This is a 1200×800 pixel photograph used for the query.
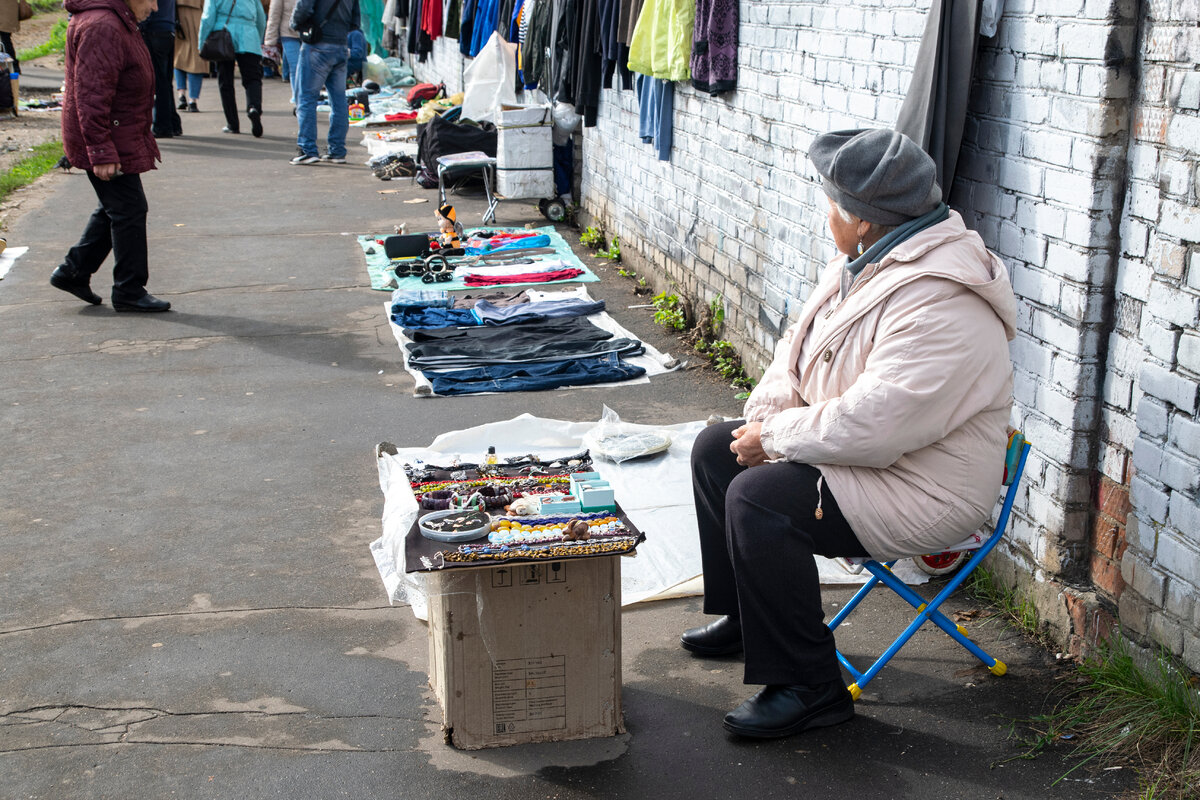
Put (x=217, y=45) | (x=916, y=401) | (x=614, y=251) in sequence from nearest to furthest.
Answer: (x=916, y=401) < (x=614, y=251) < (x=217, y=45)

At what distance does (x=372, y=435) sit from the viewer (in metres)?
5.69

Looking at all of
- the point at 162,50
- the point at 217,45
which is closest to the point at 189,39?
the point at 217,45

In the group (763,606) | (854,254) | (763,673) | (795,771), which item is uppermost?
(854,254)

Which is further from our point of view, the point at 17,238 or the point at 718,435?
the point at 17,238

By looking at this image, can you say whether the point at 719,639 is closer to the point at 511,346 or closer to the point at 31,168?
the point at 511,346

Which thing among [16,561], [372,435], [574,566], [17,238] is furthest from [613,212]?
[574,566]

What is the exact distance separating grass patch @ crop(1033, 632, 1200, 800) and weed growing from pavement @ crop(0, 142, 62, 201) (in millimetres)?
11220

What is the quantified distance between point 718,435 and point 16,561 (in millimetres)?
2790

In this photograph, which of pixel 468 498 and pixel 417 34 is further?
pixel 417 34

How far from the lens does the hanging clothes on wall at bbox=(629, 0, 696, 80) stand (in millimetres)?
6855

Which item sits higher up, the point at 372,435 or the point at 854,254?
the point at 854,254

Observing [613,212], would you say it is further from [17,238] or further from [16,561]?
[16,561]

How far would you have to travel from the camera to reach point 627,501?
4852 millimetres

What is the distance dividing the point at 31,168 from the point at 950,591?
1248 cm
